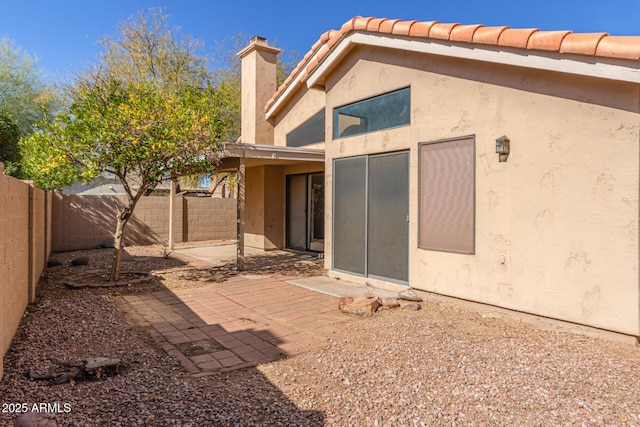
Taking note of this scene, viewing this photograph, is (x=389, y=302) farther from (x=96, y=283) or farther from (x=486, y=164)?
(x=96, y=283)

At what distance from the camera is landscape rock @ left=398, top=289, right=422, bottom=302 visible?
673cm

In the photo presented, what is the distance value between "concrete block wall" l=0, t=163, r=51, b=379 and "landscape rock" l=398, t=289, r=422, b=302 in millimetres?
5446

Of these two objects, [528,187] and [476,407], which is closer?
[476,407]

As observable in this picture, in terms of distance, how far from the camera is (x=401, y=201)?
733 cm

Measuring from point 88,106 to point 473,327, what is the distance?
718 centimetres

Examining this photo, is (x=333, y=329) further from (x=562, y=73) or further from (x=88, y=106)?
(x=88, y=106)

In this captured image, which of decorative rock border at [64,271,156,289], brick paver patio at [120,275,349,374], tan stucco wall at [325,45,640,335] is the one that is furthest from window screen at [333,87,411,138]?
decorative rock border at [64,271,156,289]

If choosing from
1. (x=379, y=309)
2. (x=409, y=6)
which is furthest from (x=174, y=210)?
(x=409, y=6)

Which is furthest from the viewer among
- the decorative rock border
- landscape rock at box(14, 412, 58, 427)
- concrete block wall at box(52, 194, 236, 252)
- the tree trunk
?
concrete block wall at box(52, 194, 236, 252)

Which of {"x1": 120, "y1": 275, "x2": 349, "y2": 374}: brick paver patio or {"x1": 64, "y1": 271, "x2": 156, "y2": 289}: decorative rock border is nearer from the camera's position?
{"x1": 120, "y1": 275, "x2": 349, "y2": 374}: brick paver patio

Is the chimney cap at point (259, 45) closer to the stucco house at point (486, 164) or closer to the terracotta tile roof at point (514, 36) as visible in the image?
the stucco house at point (486, 164)

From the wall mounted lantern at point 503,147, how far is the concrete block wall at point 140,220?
478 inches

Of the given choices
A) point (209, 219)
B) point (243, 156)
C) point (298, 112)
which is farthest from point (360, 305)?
point (209, 219)

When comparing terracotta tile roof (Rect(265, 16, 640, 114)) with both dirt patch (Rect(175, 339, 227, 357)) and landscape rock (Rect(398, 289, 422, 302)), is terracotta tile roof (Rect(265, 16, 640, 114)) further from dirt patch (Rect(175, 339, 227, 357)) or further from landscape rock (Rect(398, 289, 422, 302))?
dirt patch (Rect(175, 339, 227, 357))
